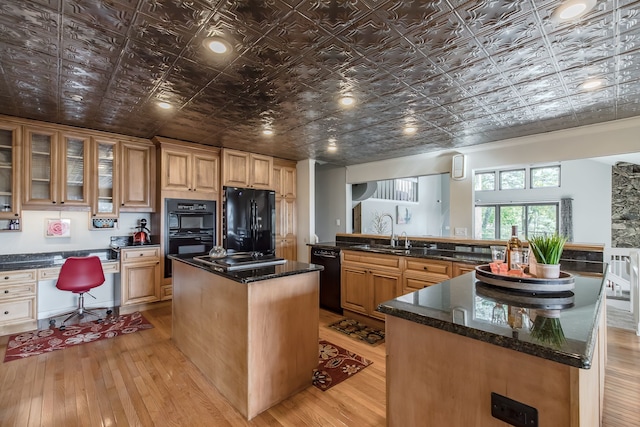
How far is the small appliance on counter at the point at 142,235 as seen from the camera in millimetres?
4219

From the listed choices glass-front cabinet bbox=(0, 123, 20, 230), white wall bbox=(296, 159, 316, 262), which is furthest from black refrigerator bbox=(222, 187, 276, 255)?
glass-front cabinet bbox=(0, 123, 20, 230)

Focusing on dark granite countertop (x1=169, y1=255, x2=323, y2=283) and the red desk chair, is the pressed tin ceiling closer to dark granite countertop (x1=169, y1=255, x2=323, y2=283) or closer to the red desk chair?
dark granite countertop (x1=169, y1=255, x2=323, y2=283)

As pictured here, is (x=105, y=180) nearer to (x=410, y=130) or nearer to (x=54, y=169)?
(x=54, y=169)

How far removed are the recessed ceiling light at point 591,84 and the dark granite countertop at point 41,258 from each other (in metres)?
5.48

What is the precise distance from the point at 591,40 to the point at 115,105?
3.98m

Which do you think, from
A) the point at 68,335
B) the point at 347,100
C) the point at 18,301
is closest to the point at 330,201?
the point at 347,100

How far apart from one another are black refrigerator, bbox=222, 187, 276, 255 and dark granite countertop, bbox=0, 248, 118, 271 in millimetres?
1573

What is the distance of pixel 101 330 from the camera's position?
3.32 meters

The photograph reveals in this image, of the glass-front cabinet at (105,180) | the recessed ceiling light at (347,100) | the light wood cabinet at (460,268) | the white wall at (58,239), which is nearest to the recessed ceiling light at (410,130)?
the recessed ceiling light at (347,100)

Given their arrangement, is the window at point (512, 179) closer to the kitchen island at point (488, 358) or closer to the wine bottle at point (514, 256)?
the wine bottle at point (514, 256)

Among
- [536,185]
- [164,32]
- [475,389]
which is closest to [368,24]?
[164,32]

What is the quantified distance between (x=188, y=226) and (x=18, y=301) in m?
1.94

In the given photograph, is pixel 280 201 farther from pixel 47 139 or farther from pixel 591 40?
pixel 591 40

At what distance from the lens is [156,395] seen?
2.11 metres
